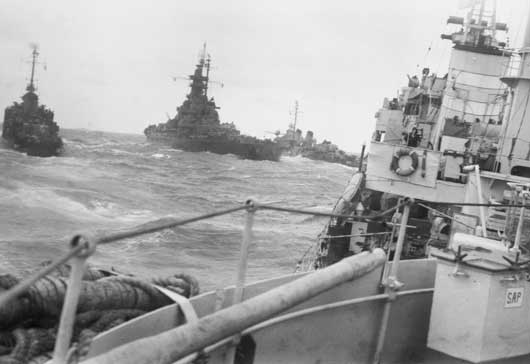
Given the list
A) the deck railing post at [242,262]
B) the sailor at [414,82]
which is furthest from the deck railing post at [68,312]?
the sailor at [414,82]

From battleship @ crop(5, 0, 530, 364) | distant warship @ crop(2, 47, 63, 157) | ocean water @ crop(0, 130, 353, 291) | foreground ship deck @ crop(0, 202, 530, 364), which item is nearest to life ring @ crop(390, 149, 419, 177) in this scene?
ocean water @ crop(0, 130, 353, 291)

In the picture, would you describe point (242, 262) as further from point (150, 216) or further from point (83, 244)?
point (150, 216)

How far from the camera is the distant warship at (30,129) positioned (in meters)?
51.2

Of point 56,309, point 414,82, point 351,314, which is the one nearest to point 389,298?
point 351,314

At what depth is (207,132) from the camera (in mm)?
71688

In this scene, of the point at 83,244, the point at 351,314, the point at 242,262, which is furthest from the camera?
the point at 351,314

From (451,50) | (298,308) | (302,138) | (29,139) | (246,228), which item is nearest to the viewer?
(246,228)

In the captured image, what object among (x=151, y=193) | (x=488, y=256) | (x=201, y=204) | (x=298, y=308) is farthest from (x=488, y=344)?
(x=151, y=193)

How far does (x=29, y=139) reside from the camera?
51.2 m

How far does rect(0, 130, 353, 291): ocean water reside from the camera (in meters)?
15.6

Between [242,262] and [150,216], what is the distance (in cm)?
2201

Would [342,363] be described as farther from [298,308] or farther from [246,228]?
[246,228]

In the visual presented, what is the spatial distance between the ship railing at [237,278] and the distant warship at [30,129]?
5100cm

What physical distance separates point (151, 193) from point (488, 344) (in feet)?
96.9
